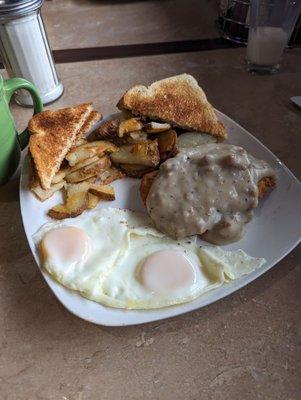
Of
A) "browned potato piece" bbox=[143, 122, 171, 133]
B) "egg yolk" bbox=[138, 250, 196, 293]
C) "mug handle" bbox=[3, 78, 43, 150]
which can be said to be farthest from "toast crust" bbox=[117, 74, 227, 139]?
"egg yolk" bbox=[138, 250, 196, 293]

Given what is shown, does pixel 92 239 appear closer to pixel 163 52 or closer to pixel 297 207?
pixel 297 207

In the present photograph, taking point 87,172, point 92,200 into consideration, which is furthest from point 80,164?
point 92,200

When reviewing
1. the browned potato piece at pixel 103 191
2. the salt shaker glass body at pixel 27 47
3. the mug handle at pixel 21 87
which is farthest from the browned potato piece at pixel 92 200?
the salt shaker glass body at pixel 27 47

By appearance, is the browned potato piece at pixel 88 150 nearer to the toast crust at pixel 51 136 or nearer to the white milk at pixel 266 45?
the toast crust at pixel 51 136

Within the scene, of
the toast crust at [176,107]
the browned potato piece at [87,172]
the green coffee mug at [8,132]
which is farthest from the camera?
the toast crust at [176,107]

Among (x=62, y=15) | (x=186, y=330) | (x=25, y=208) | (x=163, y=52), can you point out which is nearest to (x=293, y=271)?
(x=186, y=330)

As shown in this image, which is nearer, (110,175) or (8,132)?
(8,132)

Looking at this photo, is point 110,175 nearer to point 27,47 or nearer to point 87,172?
point 87,172
